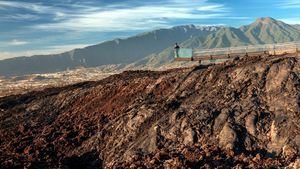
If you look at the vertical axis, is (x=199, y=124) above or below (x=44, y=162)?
above

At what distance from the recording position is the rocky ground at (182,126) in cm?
3045

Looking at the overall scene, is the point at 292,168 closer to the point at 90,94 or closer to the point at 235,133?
the point at 235,133

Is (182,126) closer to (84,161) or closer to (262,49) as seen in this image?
(84,161)

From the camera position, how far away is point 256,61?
141ft

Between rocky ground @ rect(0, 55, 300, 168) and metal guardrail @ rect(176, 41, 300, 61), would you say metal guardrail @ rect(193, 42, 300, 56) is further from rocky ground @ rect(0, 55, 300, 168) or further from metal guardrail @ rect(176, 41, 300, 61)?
rocky ground @ rect(0, 55, 300, 168)

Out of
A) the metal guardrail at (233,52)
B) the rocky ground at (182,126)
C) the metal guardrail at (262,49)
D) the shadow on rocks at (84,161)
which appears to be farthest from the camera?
the metal guardrail at (233,52)

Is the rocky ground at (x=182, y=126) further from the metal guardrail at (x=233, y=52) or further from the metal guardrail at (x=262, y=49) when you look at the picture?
the metal guardrail at (x=233, y=52)

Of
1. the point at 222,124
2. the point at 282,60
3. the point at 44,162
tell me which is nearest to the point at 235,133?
the point at 222,124

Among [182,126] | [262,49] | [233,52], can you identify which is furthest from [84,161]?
[233,52]

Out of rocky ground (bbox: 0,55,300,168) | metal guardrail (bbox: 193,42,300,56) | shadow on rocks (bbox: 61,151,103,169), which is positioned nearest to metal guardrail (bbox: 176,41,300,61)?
metal guardrail (bbox: 193,42,300,56)

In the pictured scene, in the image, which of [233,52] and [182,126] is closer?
[182,126]

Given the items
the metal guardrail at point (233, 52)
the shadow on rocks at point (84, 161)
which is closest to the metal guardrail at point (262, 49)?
the metal guardrail at point (233, 52)

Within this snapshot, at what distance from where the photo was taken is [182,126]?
33.6m

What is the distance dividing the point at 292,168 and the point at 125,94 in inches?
845
